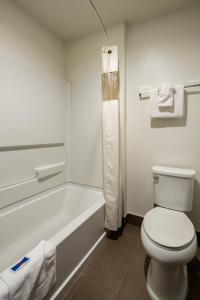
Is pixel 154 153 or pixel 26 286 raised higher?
pixel 154 153

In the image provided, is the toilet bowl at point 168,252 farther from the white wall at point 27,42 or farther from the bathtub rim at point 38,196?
the white wall at point 27,42

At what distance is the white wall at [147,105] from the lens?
159cm

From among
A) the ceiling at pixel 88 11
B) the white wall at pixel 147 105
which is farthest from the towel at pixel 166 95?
the ceiling at pixel 88 11

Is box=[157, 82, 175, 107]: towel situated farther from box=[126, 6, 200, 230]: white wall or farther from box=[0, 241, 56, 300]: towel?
box=[0, 241, 56, 300]: towel

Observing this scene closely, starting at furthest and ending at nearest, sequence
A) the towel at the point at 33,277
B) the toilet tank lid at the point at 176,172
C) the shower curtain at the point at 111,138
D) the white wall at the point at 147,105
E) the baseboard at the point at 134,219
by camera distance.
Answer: the baseboard at the point at 134,219, the shower curtain at the point at 111,138, the white wall at the point at 147,105, the toilet tank lid at the point at 176,172, the towel at the point at 33,277

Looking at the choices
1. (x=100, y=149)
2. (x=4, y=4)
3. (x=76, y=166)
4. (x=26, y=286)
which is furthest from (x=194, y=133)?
(x=4, y=4)

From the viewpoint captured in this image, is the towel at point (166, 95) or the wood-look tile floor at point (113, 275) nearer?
the wood-look tile floor at point (113, 275)

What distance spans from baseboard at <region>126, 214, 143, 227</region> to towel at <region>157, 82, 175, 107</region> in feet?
4.40

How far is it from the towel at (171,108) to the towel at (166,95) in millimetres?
31

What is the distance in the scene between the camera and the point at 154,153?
71.2 inches

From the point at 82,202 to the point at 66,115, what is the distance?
1168 mm

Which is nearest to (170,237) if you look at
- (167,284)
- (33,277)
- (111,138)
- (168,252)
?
(168,252)

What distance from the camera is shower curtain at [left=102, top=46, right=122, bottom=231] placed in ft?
5.55

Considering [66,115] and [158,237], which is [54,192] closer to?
[66,115]
